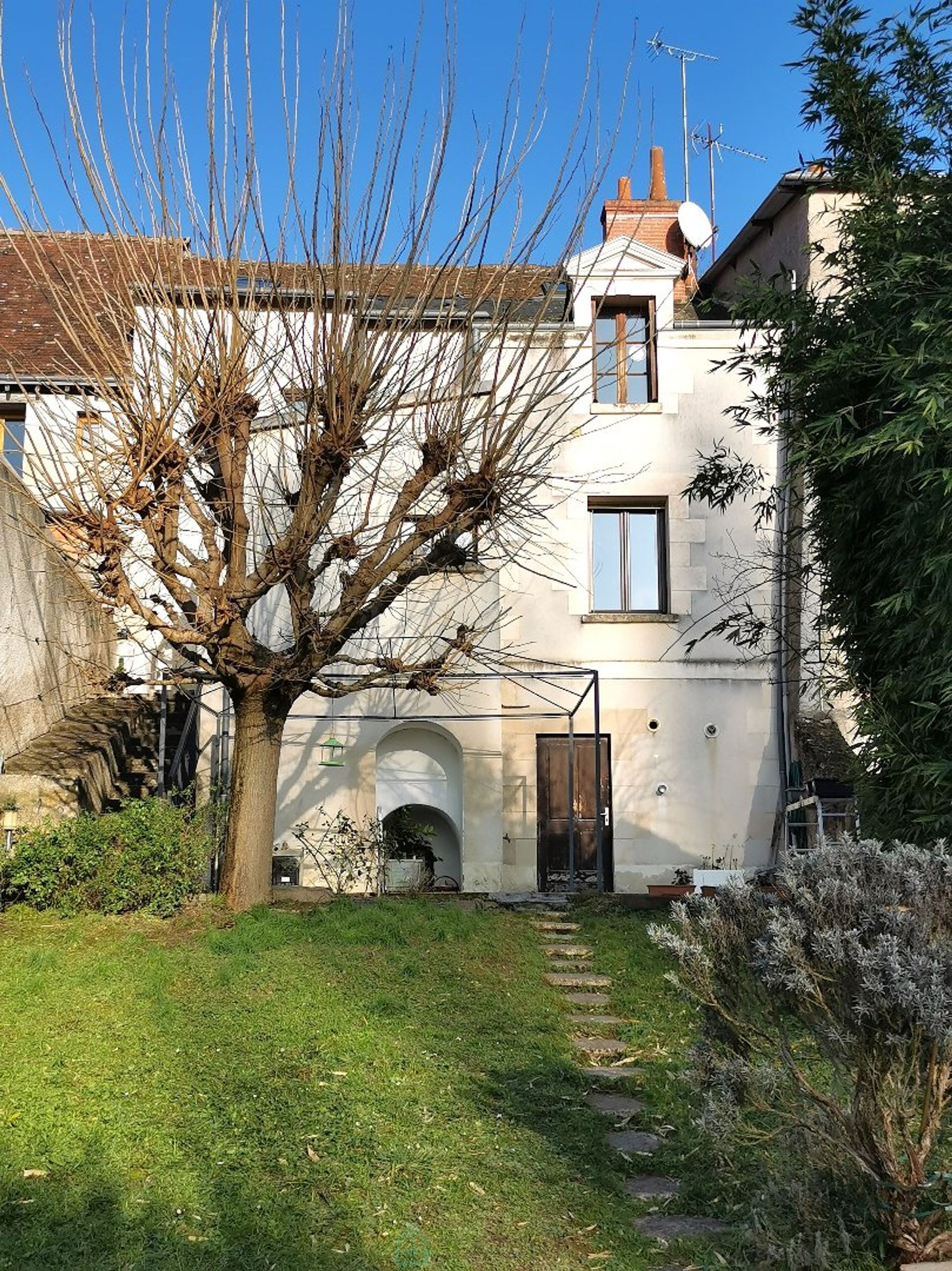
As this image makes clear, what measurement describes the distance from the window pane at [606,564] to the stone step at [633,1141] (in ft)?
33.0

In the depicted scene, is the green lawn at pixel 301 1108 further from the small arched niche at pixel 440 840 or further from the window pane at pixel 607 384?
the window pane at pixel 607 384

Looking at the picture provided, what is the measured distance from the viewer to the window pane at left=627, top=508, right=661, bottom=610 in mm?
15945

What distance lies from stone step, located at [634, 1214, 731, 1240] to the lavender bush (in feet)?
1.65

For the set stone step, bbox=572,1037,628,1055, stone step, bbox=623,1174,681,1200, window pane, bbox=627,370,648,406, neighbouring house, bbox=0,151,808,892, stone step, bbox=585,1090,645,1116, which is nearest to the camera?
stone step, bbox=623,1174,681,1200

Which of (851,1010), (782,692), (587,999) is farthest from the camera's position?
(782,692)

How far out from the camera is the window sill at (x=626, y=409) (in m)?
15.7

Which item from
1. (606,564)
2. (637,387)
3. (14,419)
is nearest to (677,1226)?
(606,564)

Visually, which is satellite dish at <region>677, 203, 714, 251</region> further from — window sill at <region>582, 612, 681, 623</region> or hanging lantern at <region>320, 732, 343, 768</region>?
hanging lantern at <region>320, 732, 343, 768</region>

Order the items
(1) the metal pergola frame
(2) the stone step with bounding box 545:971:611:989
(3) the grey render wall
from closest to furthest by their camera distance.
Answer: (2) the stone step with bounding box 545:971:611:989, (3) the grey render wall, (1) the metal pergola frame

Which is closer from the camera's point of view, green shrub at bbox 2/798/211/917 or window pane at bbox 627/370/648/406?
green shrub at bbox 2/798/211/917

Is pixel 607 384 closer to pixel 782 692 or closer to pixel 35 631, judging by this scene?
pixel 782 692

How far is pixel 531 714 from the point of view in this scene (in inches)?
599

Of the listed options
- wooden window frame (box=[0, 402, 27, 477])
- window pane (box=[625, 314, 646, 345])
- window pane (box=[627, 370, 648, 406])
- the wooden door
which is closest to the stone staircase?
wooden window frame (box=[0, 402, 27, 477])

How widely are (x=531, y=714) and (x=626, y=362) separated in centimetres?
476
